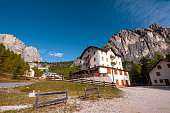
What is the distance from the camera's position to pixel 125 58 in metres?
118

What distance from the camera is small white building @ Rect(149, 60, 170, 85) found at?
30953 millimetres

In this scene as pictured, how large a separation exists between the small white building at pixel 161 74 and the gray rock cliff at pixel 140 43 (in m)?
87.0

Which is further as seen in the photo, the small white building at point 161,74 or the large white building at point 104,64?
the large white building at point 104,64

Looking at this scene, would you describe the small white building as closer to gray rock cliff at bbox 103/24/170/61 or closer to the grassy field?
the grassy field

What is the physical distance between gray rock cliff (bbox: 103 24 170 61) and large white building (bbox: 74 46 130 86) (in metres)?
87.4

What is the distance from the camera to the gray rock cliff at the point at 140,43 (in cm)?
11556

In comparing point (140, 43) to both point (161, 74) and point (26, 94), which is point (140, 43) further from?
point (26, 94)

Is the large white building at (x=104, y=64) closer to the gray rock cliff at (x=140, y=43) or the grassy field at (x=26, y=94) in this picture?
the grassy field at (x=26, y=94)

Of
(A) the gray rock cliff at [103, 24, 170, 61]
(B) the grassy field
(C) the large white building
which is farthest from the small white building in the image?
(A) the gray rock cliff at [103, 24, 170, 61]

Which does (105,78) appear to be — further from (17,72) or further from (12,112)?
(17,72)

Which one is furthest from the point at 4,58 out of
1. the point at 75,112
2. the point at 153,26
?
the point at 153,26

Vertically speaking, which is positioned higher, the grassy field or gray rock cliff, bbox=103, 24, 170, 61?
gray rock cliff, bbox=103, 24, 170, 61

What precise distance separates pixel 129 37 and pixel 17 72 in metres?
151

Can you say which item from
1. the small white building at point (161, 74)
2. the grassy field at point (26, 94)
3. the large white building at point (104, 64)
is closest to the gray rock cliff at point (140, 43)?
the small white building at point (161, 74)
